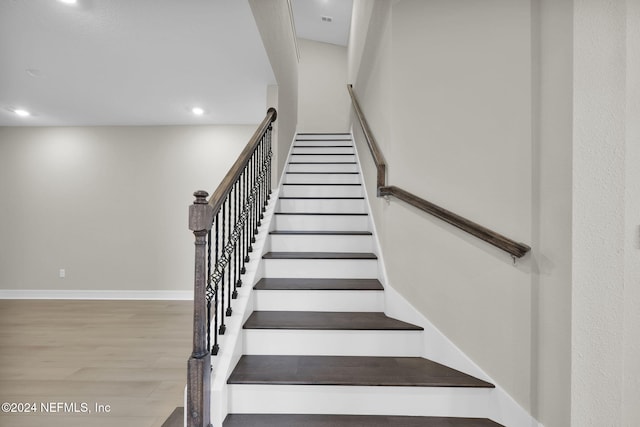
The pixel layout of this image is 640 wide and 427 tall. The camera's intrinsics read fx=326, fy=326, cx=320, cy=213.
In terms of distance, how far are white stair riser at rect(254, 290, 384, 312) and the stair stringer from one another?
0.36 ft

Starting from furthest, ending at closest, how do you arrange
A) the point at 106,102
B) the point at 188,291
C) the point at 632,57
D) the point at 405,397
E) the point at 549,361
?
the point at 188,291 < the point at 106,102 < the point at 405,397 < the point at 549,361 < the point at 632,57

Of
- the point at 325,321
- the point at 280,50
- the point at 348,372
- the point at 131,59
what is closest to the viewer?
the point at 348,372

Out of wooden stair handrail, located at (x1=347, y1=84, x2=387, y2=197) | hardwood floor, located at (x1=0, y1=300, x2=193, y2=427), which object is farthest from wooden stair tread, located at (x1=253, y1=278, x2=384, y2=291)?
hardwood floor, located at (x1=0, y1=300, x2=193, y2=427)

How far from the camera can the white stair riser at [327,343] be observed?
195cm

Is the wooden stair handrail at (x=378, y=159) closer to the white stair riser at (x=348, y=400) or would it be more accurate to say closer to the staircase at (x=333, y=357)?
the staircase at (x=333, y=357)

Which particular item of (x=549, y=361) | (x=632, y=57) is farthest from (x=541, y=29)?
(x=549, y=361)

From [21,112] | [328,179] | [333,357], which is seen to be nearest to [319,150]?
[328,179]

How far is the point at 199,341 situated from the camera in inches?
58.9

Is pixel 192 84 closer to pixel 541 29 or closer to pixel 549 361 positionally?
pixel 541 29

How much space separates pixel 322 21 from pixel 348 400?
6.57 m

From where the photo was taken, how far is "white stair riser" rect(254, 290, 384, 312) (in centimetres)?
224

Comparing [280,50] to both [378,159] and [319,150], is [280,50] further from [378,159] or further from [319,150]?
[378,159]

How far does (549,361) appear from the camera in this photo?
1.34m

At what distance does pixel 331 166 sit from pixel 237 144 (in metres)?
1.74
